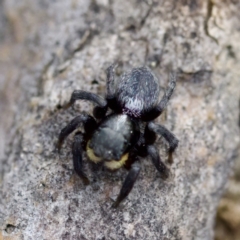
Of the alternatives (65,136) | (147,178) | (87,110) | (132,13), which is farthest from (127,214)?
(132,13)

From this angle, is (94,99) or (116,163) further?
(94,99)

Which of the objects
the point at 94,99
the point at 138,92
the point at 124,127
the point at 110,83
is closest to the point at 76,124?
the point at 94,99

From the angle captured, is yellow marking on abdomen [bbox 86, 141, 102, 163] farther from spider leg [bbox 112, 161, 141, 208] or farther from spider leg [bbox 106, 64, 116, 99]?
spider leg [bbox 106, 64, 116, 99]

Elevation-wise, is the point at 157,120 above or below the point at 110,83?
below

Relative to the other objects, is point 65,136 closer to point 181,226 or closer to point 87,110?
point 87,110

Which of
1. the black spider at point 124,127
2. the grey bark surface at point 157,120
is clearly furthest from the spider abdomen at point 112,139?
the grey bark surface at point 157,120

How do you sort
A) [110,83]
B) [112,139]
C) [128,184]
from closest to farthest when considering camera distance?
Answer: [128,184] → [112,139] → [110,83]

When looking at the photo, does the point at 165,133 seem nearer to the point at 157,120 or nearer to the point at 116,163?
the point at 157,120
